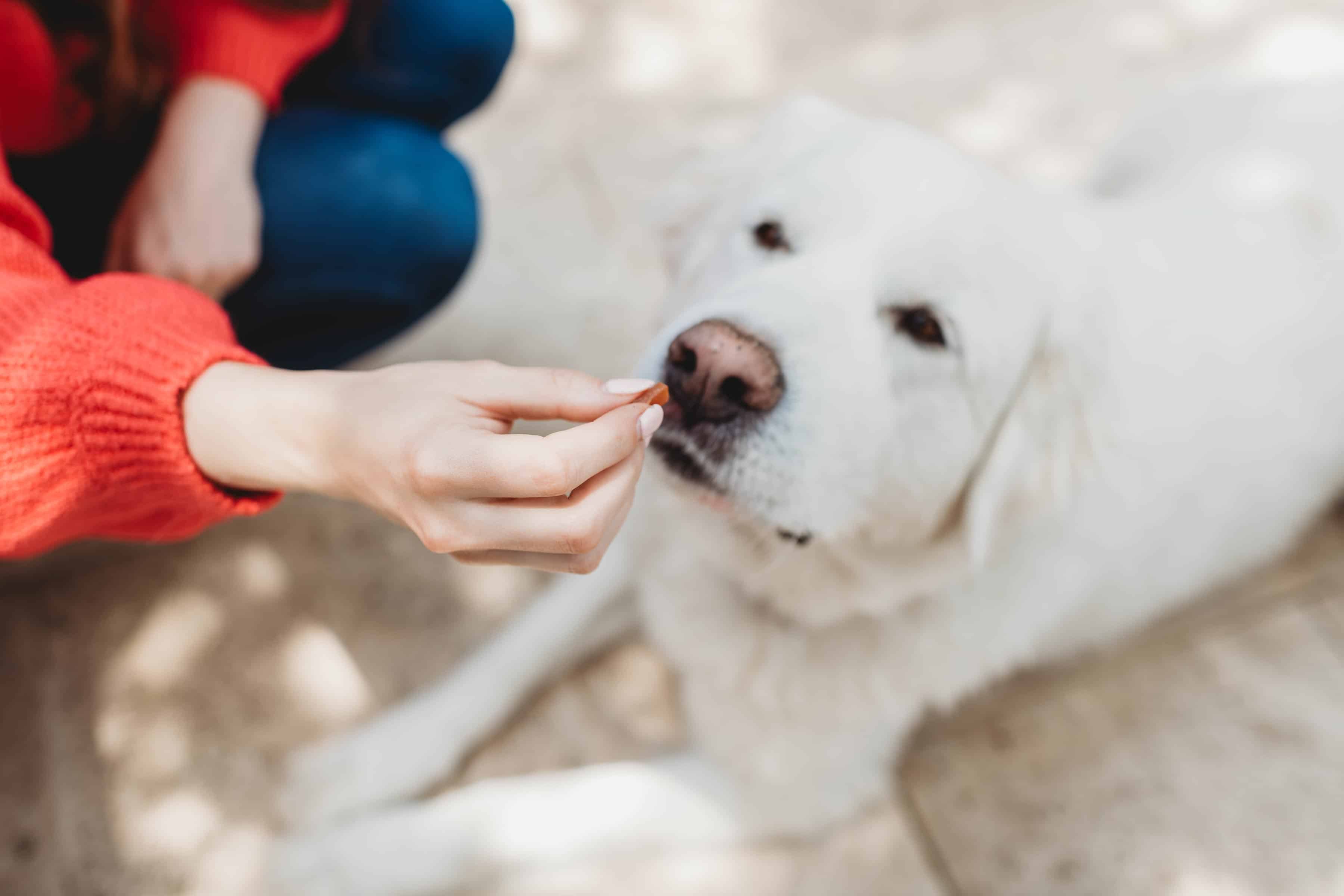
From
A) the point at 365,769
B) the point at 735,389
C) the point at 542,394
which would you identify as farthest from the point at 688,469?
the point at 365,769

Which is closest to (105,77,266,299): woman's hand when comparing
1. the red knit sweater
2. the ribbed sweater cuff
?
the red knit sweater

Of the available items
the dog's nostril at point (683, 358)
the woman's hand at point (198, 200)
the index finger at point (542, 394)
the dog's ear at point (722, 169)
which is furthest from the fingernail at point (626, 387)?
the woman's hand at point (198, 200)

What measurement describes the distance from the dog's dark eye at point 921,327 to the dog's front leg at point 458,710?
30.4 inches

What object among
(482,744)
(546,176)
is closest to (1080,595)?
(482,744)

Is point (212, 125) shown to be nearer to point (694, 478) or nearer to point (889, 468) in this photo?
point (694, 478)

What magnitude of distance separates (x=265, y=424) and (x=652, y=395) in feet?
1.29

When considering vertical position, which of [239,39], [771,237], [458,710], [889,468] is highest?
[239,39]

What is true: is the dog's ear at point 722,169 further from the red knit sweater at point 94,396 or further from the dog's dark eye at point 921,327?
the red knit sweater at point 94,396

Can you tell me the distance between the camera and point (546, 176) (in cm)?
251

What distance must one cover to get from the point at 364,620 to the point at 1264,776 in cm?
188

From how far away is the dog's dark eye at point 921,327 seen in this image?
1.25 meters

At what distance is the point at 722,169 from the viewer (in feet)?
4.85

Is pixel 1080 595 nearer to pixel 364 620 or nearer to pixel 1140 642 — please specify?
pixel 1140 642

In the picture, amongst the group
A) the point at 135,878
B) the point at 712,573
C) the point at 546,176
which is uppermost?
the point at 546,176
